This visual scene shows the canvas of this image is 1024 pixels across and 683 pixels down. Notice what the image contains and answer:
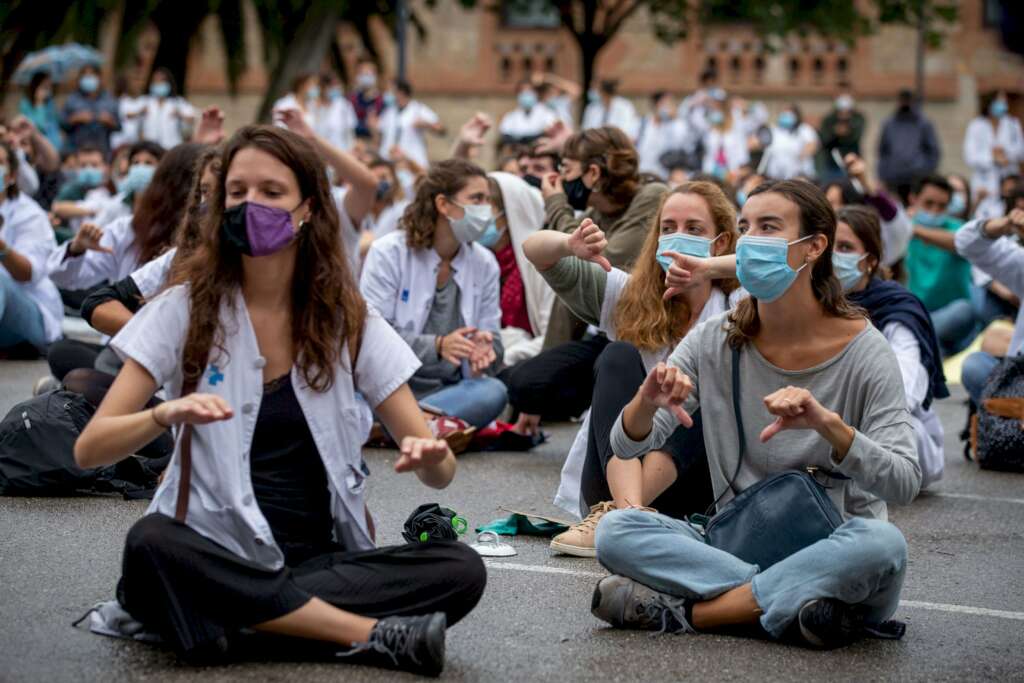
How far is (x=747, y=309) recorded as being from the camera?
5.16m

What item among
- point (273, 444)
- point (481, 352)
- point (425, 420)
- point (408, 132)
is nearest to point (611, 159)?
point (481, 352)

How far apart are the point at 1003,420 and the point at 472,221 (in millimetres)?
2958

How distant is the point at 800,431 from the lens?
4.98 m

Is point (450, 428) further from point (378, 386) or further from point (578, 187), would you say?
point (378, 386)

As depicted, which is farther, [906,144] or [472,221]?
[906,144]

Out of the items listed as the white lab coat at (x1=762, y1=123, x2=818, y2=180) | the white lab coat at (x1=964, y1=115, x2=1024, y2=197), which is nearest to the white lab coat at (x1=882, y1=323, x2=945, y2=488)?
the white lab coat at (x1=762, y1=123, x2=818, y2=180)

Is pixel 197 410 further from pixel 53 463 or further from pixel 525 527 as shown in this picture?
pixel 53 463

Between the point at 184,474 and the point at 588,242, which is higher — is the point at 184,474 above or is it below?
below

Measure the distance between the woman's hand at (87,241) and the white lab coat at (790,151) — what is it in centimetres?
1645

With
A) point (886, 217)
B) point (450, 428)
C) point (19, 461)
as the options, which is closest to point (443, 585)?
point (19, 461)

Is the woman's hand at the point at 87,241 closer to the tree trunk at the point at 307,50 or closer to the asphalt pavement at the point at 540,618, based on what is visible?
the asphalt pavement at the point at 540,618

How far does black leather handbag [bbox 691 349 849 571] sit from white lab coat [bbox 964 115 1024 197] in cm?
2193

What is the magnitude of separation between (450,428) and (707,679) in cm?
391

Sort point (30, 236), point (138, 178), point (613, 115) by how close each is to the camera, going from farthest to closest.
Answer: point (613, 115) < point (30, 236) < point (138, 178)
